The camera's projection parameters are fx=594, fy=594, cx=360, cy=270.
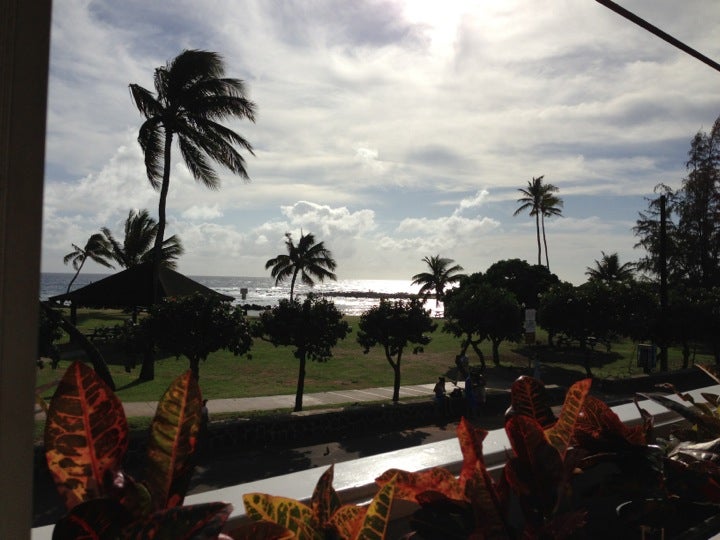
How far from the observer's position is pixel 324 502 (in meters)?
0.91

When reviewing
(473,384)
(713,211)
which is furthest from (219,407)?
(713,211)

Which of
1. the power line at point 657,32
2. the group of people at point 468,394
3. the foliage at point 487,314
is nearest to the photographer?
the power line at point 657,32

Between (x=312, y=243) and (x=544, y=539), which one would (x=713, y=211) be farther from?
(x=544, y=539)

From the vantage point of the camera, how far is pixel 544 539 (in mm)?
915

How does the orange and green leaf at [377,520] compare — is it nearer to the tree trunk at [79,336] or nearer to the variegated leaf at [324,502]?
the variegated leaf at [324,502]

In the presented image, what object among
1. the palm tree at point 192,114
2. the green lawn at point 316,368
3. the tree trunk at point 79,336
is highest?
the palm tree at point 192,114

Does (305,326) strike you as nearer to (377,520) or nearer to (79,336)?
(79,336)

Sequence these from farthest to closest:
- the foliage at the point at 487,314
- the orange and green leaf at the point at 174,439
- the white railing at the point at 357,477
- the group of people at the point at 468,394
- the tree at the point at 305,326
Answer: the foliage at the point at 487,314, the group of people at the point at 468,394, the tree at the point at 305,326, the white railing at the point at 357,477, the orange and green leaf at the point at 174,439

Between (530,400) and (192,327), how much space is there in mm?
11826

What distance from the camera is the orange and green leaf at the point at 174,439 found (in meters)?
0.79

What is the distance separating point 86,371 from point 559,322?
21.9 m

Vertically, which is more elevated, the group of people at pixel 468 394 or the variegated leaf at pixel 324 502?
the variegated leaf at pixel 324 502

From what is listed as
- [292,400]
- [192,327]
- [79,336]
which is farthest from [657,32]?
[292,400]

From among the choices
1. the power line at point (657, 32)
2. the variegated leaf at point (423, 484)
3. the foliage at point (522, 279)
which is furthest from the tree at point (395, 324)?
the foliage at point (522, 279)
